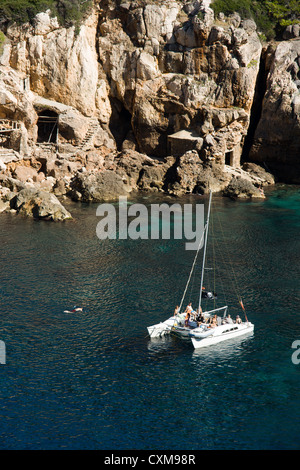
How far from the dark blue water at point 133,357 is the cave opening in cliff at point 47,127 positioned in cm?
4110

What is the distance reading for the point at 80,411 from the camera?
1207 inches

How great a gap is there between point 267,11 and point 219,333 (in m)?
90.4

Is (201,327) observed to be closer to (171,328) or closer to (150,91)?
(171,328)

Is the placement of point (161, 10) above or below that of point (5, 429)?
above

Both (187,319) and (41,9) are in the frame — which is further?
(41,9)

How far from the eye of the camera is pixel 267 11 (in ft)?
351

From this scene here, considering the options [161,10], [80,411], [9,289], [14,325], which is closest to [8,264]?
[9,289]

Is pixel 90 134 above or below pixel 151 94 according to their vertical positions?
below

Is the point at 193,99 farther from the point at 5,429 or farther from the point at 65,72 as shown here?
the point at 5,429

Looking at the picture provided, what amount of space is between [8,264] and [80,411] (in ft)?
94.1

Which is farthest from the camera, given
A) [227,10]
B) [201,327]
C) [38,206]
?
Answer: [227,10]

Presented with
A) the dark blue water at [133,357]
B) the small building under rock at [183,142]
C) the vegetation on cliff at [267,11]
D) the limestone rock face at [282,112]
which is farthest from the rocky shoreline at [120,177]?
the vegetation on cliff at [267,11]

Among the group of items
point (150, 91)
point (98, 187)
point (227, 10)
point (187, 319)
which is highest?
point (227, 10)

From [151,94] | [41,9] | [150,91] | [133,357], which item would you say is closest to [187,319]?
[133,357]
